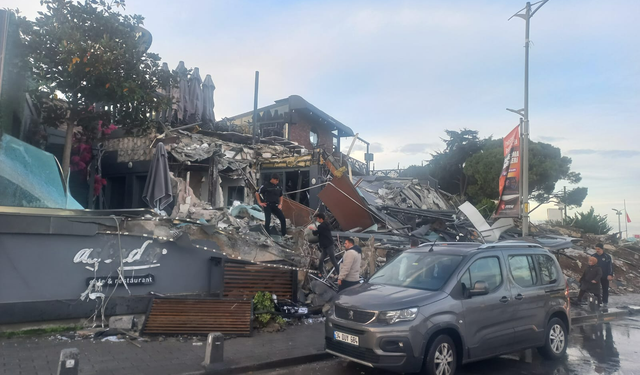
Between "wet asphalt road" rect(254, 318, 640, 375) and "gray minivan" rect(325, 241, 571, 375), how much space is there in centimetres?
34

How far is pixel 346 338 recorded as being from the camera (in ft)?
19.6

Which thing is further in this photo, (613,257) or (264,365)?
(613,257)

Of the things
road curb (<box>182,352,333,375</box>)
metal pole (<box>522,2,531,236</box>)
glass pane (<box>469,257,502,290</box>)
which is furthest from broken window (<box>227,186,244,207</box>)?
glass pane (<box>469,257,502,290</box>)

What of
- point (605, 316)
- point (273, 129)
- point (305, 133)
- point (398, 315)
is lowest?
point (605, 316)

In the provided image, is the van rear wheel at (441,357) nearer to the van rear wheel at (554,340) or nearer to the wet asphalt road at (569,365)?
the wet asphalt road at (569,365)

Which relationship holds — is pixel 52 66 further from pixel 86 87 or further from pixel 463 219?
pixel 463 219

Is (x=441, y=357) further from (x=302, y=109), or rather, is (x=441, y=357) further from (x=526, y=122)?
(x=302, y=109)

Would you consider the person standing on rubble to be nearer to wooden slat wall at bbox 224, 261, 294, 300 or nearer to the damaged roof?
wooden slat wall at bbox 224, 261, 294, 300

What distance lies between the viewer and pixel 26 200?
881cm

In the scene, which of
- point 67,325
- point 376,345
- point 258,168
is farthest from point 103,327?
point 258,168

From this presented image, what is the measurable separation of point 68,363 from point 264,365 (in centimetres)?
259

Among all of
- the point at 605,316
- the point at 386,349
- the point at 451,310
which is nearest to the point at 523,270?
the point at 451,310

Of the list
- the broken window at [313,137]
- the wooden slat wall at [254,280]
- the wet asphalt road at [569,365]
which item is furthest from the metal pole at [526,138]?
the broken window at [313,137]

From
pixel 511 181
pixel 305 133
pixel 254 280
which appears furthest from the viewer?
pixel 305 133
